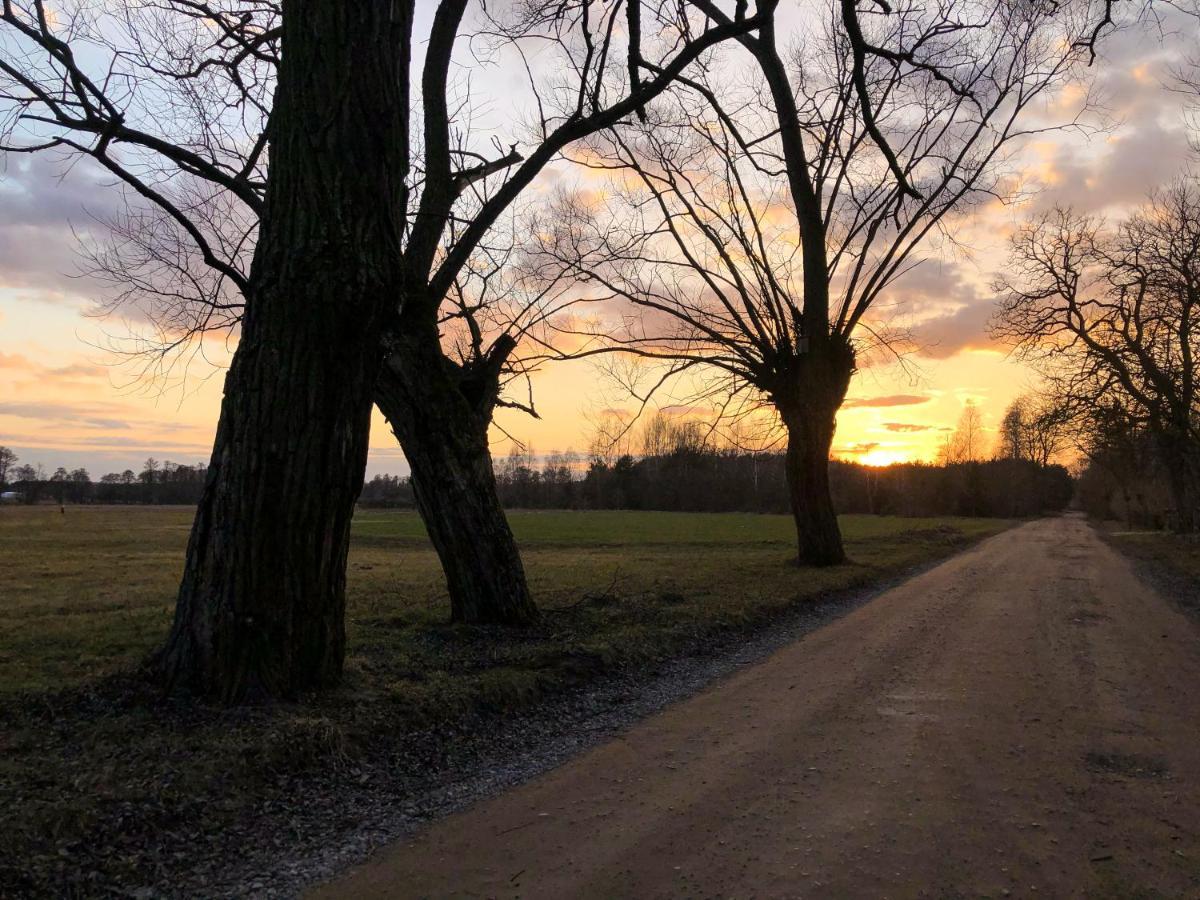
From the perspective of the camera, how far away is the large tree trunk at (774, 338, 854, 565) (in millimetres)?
16156

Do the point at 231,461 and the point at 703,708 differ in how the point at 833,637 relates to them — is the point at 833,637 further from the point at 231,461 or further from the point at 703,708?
the point at 231,461

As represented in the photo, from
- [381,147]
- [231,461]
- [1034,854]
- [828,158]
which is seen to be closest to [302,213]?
[381,147]

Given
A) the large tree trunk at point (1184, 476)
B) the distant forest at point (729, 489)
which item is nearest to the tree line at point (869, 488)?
the distant forest at point (729, 489)

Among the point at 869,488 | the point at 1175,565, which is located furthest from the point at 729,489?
the point at 1175,565

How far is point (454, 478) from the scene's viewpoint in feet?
26.1

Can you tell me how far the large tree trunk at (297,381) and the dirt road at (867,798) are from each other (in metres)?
2.10

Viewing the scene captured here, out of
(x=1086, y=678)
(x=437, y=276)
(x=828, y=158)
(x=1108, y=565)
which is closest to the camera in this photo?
(x=1086, y=678)

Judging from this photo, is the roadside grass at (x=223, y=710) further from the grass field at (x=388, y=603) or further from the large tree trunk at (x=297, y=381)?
the large tree trunk at (x=297, y=381)

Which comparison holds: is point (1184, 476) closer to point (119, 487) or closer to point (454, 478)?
point (454, 478)

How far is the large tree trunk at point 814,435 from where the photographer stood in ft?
53.0

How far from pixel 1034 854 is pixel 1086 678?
424 centimetres

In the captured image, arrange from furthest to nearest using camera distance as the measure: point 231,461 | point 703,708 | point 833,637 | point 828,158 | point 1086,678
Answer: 1. point 828,158
2. point 833,637
3. point 1086,678
4. point 703,708
5. point 231,461

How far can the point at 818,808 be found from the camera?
4.07m

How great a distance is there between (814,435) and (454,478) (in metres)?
10.2
